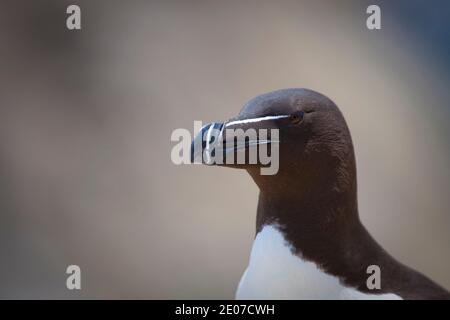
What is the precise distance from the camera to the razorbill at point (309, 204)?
5.15ft

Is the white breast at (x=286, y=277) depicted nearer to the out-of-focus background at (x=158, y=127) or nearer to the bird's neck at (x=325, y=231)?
the bird's neck at (x=325, y=231)

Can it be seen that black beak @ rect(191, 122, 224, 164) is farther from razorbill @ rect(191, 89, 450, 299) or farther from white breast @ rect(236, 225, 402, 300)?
white breast @ rect(236, 225, 402, 300)

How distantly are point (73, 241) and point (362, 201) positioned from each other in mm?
1562

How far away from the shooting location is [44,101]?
13.7 feet

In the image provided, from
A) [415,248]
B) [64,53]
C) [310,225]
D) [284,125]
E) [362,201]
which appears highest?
[64,53]

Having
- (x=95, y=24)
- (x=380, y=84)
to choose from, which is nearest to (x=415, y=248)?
(x=380, y=84)

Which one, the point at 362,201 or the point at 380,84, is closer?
the point at 362,201

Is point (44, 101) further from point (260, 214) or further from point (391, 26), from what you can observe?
point (260, 214)

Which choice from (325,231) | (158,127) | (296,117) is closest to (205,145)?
(296,117)

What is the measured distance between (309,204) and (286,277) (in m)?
0.17

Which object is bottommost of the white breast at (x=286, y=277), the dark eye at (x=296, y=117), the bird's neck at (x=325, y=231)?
the white breast at (x=286, y=277)

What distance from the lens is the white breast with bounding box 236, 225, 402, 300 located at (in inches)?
61.6

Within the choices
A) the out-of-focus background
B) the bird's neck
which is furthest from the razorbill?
the out-of-focus background

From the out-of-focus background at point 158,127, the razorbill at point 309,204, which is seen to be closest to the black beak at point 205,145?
the razorbill at point 309,204
